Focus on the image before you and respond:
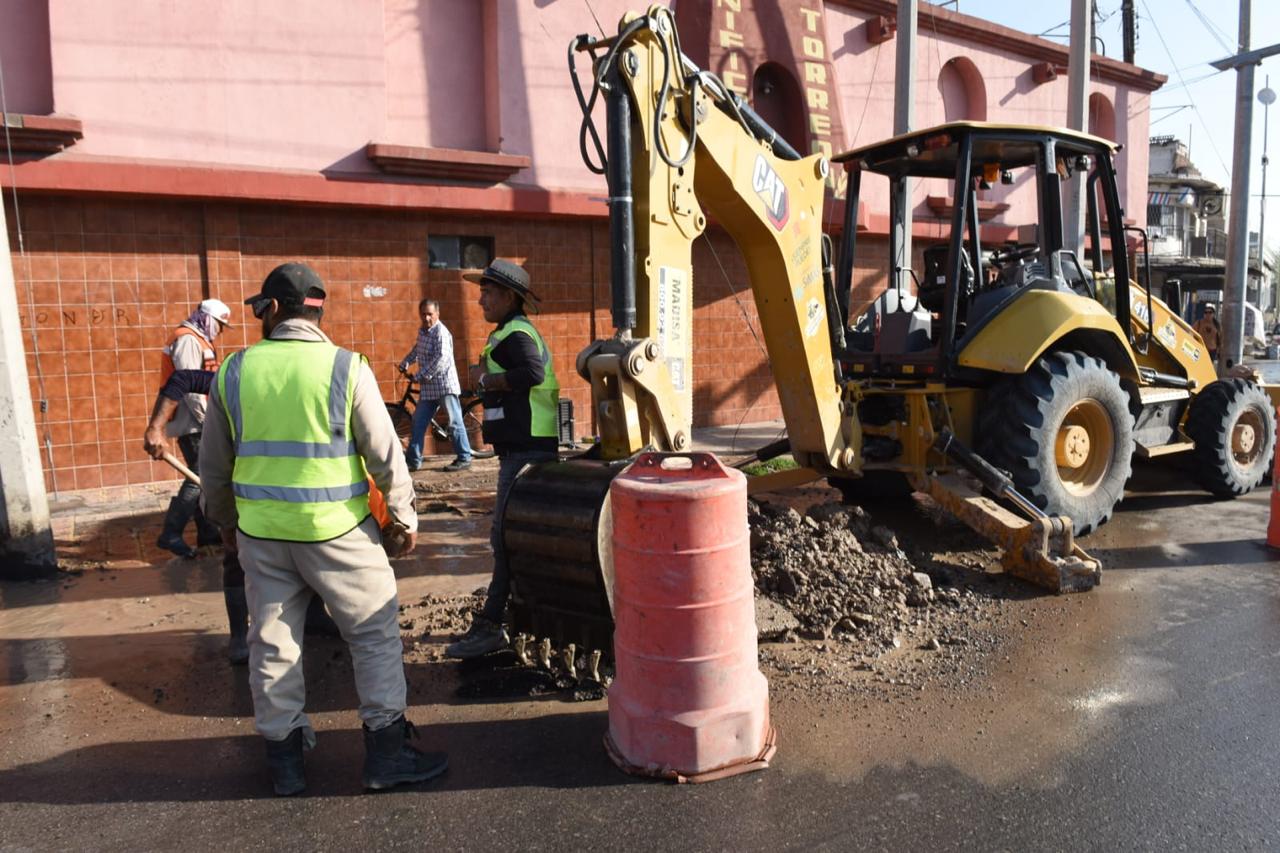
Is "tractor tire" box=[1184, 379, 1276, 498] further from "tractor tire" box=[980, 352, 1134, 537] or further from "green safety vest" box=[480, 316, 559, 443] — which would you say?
"green safety vest" box=[480, 316, 559, 443]

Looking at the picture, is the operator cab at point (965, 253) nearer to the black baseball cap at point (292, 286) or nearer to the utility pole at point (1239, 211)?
the black baseball cap at point (292, 286)

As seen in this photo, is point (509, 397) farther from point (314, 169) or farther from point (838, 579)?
point (314, 169)

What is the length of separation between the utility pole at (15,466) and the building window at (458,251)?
15.2 ft

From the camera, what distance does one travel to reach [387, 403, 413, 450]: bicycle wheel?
1002 centimetres

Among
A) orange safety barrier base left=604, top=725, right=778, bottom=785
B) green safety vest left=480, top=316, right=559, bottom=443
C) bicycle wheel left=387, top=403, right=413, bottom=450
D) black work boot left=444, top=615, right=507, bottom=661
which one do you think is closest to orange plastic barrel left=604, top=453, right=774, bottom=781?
orange safety barrier base left=604, top=725, right=778, bottom=785

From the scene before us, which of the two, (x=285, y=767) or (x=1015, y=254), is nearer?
(x=285, y=767)

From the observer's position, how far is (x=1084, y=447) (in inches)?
262

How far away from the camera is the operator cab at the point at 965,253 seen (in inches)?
250

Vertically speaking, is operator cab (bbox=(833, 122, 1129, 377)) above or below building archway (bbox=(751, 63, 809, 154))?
below

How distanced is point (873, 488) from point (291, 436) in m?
5.34

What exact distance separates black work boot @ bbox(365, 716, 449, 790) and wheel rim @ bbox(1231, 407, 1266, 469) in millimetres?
7450

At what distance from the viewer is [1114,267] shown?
23.9ft

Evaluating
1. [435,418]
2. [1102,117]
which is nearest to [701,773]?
[435,418]

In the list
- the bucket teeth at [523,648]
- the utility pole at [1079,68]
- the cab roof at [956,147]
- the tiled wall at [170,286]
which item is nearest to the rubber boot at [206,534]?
the tiled wall at [170,286]
